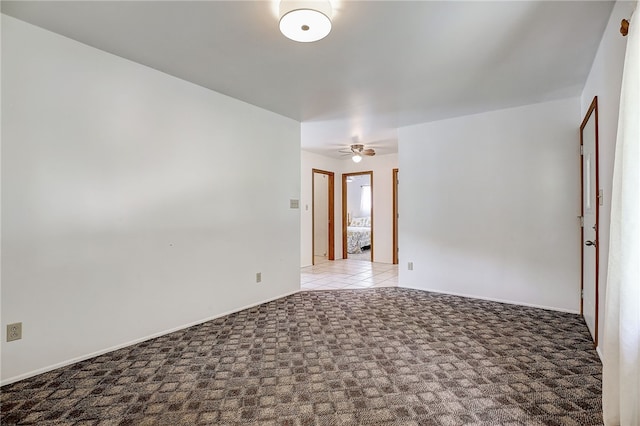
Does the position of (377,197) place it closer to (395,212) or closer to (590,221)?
(395,212)

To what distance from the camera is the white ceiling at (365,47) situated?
2041 mm

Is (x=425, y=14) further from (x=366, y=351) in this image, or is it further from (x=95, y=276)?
(x=95, y=276)

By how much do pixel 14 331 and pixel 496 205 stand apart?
190 inches

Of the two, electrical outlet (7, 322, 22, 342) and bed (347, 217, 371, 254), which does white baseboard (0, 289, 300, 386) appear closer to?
electrical outlet (7, 322, 22, 342)

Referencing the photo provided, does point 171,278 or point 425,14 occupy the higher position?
point 425,14

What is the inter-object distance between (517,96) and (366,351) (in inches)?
125

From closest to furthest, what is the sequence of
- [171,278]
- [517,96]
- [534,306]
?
[171,278], [517,96], [534,306]

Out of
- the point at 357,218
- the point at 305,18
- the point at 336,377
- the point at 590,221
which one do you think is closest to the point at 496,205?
the point at 590,221

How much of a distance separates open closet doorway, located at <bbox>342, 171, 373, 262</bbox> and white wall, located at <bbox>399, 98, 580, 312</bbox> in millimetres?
2527

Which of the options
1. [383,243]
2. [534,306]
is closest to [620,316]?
[534,306]

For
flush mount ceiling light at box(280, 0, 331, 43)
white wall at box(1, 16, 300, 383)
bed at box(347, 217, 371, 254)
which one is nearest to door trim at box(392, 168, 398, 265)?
bed at box(347, 217, 371, 254)

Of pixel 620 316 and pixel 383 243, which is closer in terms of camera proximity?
pixel 620 316

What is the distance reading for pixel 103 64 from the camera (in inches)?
102

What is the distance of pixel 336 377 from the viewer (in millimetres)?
2172
